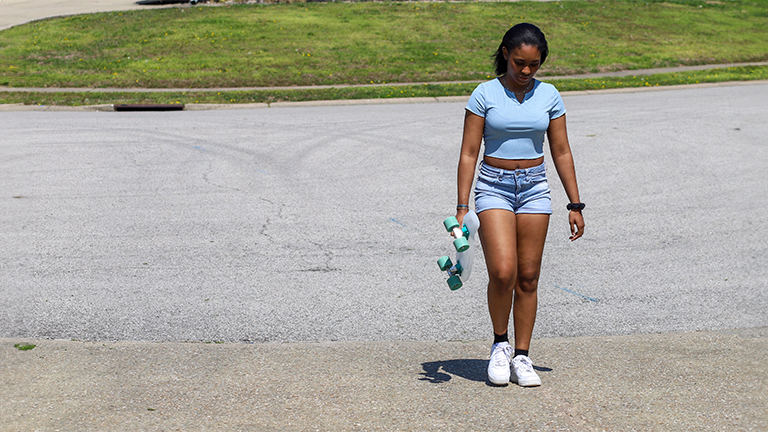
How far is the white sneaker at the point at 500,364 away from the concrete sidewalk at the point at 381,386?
0.20 ft

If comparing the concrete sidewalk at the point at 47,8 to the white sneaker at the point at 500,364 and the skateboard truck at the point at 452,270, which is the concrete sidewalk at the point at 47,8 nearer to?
the skateboard truck at the point at 452,270

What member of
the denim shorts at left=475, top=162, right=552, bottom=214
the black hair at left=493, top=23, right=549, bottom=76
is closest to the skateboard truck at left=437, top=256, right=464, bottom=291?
the denim shorts at left=475, top=162, right=552, bottom=214

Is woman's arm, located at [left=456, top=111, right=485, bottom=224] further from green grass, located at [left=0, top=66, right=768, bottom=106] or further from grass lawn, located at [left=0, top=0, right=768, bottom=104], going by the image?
grass lawn, located at [left=0, top=0, right=768, bottom=104]

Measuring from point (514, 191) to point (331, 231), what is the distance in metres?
3.34

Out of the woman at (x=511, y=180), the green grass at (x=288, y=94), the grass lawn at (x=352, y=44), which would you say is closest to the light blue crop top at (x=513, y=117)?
the woman at (x=511, y=180)

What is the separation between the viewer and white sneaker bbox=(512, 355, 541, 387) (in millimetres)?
4012

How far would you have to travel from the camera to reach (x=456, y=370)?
430 centimetres

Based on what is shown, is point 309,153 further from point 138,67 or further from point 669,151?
point 138,67

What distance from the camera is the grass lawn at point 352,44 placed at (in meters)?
17.7

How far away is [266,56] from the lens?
19.8 metres

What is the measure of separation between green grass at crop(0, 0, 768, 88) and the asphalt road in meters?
6.07

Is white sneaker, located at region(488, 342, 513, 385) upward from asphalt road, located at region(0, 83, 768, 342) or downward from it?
upward

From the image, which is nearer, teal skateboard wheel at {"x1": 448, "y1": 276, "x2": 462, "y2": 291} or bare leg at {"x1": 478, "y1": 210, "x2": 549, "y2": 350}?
bare leg at {"x1": 478, "y1": 210, "x2": 549, "y2": 350}

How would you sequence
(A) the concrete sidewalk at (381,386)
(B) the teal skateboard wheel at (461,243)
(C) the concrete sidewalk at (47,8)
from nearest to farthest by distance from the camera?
(A) the concrete sidewalk at (381,386) < (B) the teal skateboard wheel at (461,243) < (C) the concrete sidewalk at (47,8)
